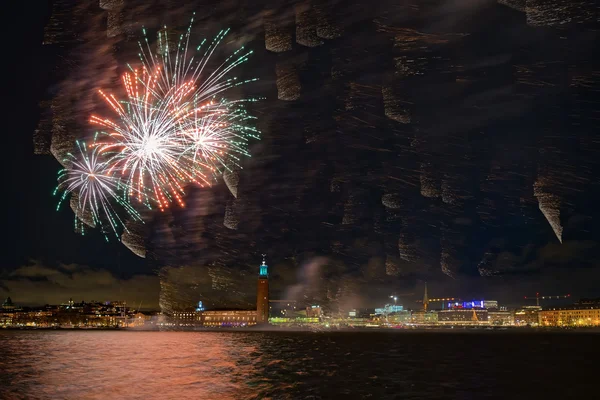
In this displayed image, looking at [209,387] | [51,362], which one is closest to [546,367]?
[209,387]

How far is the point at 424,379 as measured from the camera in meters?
37.0

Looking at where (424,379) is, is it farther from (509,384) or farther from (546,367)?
(546,367)

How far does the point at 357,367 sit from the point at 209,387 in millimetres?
16613

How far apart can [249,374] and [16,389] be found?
14782 mm

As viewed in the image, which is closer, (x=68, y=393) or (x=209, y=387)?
(x=68, y=393)

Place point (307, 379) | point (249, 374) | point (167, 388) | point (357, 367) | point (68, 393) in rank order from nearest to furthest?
1. point (68, 393)
2. point (167, 388)
3. point (307, 379)
4. point (249, 374)
5. point (357, 367)

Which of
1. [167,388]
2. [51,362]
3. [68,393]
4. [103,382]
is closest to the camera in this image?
[68,393]

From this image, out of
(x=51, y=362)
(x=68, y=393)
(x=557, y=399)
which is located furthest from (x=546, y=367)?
(x=51, y=362)

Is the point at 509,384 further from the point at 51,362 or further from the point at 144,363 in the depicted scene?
the point at 51,362

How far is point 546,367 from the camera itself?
4731 centimetres

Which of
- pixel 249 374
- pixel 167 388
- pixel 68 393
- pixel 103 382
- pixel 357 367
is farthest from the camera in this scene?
pixel 357 367

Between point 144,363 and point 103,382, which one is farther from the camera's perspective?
point 144,363

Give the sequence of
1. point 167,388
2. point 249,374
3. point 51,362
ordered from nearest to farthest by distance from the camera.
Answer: point 167,388 → point 249,374 → point 51,362

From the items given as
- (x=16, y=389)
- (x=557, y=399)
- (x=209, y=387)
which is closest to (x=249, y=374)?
(x=209, y=387)
